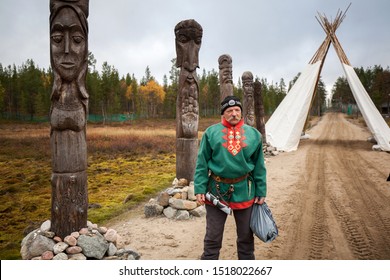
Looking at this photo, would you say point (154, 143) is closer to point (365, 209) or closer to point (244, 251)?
point (365, 209)

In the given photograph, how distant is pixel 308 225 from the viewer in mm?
4918

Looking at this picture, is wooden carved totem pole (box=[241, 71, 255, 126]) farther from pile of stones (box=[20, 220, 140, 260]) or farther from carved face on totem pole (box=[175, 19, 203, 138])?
pile of stones (box=[20, 220, 140, 260])

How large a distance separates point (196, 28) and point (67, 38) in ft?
10.6

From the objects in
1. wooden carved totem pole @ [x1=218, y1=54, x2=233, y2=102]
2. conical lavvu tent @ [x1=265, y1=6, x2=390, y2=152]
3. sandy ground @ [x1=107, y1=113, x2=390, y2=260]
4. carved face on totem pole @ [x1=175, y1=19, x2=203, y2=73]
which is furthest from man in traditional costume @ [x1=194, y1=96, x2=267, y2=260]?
conical lavvu tent @ [x1=265, y1=6, x2=390, y2=152]

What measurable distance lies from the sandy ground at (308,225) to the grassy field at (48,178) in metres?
1.36

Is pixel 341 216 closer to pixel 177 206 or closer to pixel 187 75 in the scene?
pixel 177 206

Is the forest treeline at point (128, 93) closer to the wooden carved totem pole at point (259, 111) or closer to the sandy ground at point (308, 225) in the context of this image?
the wooden carved totem pole at point (259, 111)

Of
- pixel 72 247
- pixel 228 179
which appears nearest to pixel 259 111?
pixel 228 179

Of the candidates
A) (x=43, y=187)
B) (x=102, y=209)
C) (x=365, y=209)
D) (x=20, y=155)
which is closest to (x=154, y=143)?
(x=20, y=155)

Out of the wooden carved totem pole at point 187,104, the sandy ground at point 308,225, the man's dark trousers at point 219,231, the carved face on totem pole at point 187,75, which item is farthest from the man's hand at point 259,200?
the carved face on totem pole at point 187,75

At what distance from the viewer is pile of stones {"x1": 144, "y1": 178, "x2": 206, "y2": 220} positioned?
5.53 metres

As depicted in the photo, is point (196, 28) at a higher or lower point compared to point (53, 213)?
higher

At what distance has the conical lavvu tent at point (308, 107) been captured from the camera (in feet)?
43.7

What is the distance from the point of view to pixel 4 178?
7832mm
